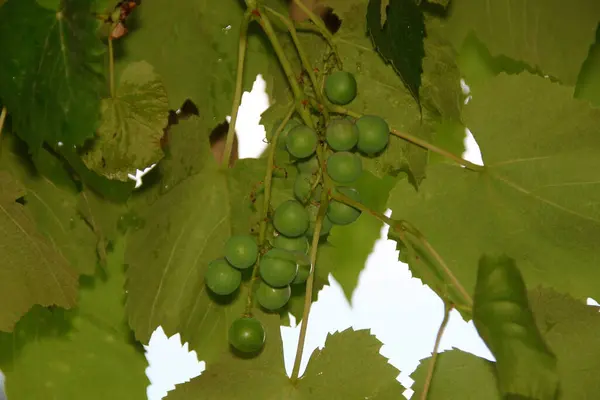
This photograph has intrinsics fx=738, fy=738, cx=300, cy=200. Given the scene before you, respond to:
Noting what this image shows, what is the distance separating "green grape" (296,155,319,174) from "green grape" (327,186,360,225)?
0.03 meters

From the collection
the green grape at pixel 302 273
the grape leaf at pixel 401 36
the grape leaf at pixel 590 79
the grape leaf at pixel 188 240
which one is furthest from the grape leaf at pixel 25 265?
the grape leaf at pixel 590 79

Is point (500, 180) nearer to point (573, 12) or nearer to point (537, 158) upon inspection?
point (537, 158)

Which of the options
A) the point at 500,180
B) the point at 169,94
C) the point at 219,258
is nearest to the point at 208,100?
the point at 169,94

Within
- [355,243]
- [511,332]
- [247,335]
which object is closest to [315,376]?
[247,335]

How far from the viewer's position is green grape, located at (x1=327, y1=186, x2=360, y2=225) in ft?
1.62

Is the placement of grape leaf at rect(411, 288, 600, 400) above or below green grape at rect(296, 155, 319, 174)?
below

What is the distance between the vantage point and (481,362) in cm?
49

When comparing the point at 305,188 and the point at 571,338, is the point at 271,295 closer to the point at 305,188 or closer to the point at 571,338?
the point at 305,188

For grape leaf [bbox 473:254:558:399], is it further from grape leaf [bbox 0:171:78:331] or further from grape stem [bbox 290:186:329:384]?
grape leaf [bbox 0:171:78:331]

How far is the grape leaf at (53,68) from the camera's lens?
447 mm

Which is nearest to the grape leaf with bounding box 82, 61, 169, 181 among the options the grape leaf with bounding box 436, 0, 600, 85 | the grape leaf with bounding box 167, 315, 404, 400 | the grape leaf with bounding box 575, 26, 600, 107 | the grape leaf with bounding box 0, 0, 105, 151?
the grape leaf with bounding box 0, 0, 105, 151

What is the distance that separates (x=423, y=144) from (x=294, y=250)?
127mm

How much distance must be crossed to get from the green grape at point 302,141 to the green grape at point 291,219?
3cm

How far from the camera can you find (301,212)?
1.55ft
